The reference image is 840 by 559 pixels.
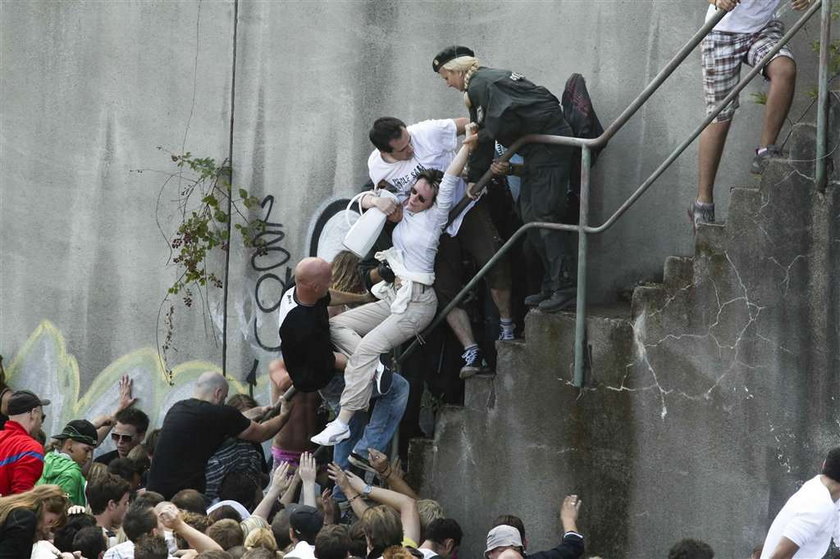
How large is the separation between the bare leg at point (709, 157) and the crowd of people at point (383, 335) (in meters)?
0.01

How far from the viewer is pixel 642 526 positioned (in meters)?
8.35

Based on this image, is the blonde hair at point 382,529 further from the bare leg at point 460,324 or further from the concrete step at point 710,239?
the concrete step at point 710,239

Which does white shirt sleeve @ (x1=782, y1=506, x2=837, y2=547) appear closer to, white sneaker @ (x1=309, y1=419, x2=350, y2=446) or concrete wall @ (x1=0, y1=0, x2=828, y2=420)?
concrete wall @ (x1=0, y1=0, x2=828, y2=420)

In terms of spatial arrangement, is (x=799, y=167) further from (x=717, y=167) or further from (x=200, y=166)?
(x=200, y=166)

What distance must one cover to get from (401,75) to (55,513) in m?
4.43

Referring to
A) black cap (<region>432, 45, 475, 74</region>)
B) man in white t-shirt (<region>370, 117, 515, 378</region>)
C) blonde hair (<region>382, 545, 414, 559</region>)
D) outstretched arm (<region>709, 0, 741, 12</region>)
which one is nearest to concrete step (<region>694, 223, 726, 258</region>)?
outstretched arm (<region>709, 0, 741, 12</region>)

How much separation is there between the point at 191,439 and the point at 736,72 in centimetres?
400

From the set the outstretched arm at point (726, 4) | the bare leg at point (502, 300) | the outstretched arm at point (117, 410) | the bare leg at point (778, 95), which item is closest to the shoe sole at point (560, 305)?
the bare leg at point (502, 300)

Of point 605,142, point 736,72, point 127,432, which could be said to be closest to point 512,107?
point 605,142

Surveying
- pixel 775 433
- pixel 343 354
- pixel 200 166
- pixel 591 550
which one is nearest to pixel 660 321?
pixel 775 433

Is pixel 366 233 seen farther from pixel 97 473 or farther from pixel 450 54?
pixel 97 473

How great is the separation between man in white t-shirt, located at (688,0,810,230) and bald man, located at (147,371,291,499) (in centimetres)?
315

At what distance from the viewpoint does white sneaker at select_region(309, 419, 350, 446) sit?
898 cm

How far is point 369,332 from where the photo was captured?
30.2ft
